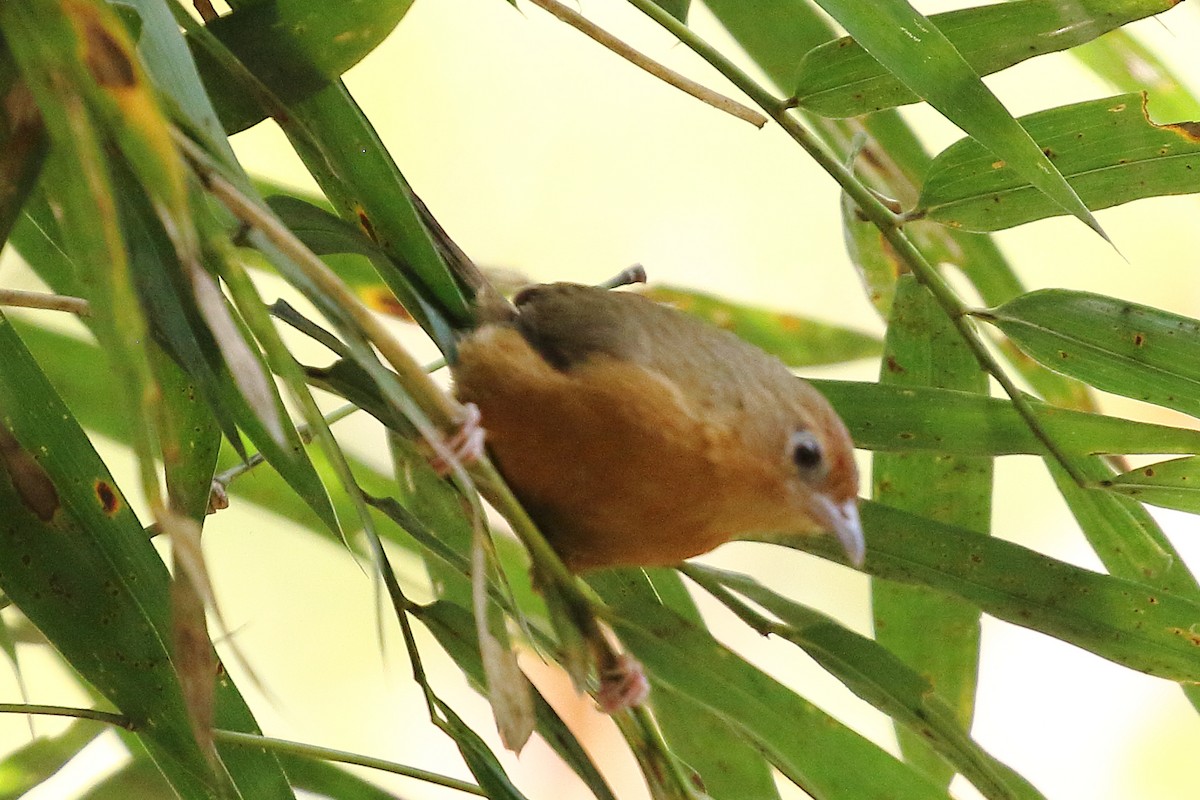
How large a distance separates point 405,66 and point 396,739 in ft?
6.93

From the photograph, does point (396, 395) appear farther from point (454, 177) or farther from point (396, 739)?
point (396, 739)

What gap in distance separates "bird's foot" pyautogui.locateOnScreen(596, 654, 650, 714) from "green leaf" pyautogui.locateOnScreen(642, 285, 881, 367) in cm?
78

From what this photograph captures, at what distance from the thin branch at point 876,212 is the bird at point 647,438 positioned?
215 mm

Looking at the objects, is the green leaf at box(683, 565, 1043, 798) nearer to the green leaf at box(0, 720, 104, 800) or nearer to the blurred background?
the green leaf at box(0, 720, 104, 800)

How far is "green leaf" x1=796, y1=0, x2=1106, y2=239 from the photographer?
1121 millimetres

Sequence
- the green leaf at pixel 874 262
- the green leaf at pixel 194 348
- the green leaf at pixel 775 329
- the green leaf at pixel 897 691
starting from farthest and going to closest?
the green leaf at pixel 775 329 → the green leaf at pixel 874 262 → the green leaf at pixel 897 691 → the green leaf at pixel 194 348

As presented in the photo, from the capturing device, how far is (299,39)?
3.59 ft

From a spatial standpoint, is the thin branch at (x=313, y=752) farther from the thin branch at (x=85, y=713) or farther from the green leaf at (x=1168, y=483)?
the green leaf at (x=1168, y=483)

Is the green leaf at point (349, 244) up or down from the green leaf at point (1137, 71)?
down

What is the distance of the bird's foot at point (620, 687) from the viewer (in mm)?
1138

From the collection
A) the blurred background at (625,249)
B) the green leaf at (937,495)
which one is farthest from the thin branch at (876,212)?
the blurred background at (625,249)

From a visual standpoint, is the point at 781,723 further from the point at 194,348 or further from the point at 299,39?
the point at 299,39

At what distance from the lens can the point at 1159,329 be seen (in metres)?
1.30

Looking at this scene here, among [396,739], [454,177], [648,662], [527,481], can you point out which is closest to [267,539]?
[396,739]
